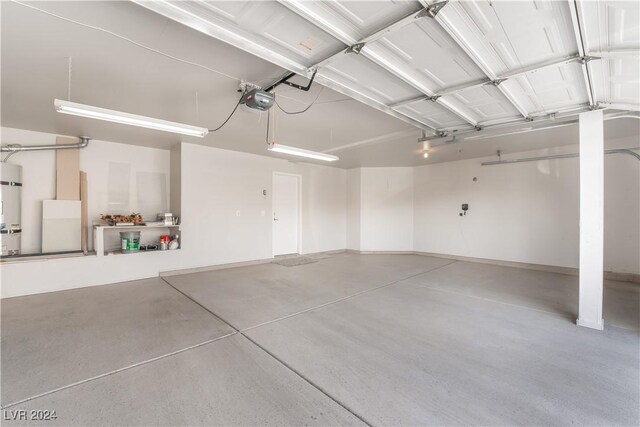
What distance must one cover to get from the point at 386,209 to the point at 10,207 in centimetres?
757

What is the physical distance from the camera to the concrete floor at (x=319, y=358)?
162cm

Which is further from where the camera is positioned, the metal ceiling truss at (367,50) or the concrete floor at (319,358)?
the concrete floor at (319,358)

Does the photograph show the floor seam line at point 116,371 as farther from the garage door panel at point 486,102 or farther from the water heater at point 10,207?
the water heater at point 10,207

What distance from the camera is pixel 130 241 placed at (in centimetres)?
464

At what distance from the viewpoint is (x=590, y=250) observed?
2895 mm

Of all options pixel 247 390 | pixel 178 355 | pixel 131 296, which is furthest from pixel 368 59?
pixel 131 296

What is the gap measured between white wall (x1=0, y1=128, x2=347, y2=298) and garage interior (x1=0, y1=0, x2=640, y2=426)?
0.03m

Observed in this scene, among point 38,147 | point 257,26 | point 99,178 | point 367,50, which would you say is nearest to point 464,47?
point 367,50

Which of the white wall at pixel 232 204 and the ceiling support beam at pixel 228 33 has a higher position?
the ceiling support beam at pixel 228 33

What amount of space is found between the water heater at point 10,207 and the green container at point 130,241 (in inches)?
50.8

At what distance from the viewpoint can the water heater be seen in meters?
3.75

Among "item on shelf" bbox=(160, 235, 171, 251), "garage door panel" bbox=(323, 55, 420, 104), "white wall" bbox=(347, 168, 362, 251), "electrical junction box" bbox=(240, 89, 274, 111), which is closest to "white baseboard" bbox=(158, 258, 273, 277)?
"item on shelf" bbox=(160, 235, 171, 251)

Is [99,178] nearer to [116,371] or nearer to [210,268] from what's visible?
[210,268]

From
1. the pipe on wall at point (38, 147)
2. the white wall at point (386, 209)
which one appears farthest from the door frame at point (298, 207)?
the pipe on wall at point (38, 147)
